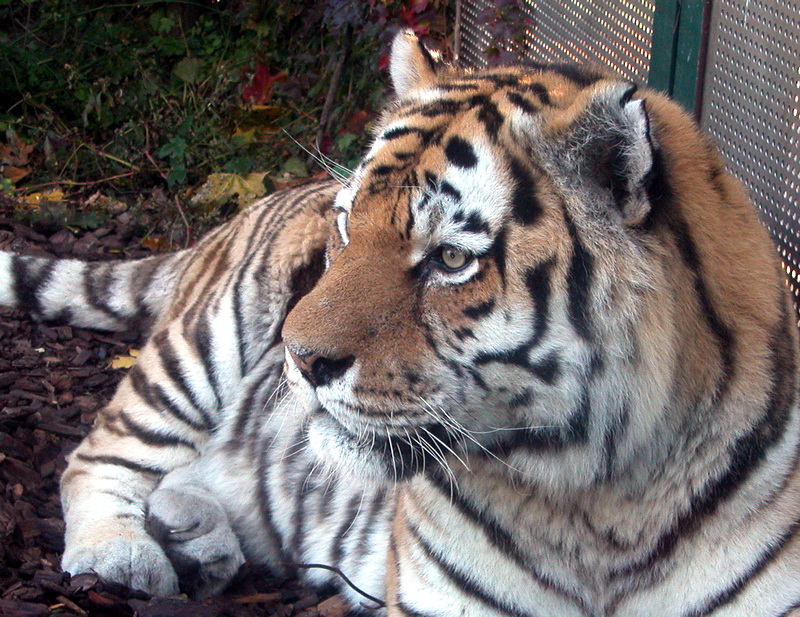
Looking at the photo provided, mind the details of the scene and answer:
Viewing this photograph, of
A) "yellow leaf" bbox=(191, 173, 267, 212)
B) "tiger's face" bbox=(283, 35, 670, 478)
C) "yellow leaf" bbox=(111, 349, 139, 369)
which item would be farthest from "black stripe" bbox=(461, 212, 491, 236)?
"yellow leaf" bbox=(191, 173, 267, 212)

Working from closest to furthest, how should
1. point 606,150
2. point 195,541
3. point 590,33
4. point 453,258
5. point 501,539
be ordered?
point 606,150 → point 453,258 → point 501,539 → point 195,541 → point 590,33

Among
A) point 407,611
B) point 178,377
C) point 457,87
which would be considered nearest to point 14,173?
point 178,377

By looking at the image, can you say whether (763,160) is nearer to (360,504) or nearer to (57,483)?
(360,504)

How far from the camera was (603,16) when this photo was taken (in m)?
3.59

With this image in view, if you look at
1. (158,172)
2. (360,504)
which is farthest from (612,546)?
(158,172)

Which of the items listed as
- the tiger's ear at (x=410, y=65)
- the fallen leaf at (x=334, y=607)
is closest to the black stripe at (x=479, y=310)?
the tiger's ear at (x=410, y=65)

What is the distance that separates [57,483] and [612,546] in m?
1.94

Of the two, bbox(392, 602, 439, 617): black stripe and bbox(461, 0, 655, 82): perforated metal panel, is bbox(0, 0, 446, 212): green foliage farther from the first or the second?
bbox(392, 602, 439, 617): black stripe

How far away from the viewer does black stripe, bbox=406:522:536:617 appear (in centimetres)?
221

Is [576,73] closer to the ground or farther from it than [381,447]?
farther from it

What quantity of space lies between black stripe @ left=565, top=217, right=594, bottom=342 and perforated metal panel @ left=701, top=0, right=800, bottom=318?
1.01 metres

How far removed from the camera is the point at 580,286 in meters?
1.90

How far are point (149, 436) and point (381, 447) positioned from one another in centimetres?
136

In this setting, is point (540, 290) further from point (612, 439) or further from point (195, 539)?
point (195, 539)
